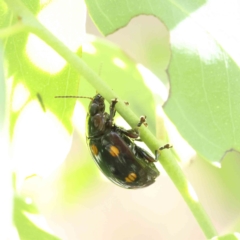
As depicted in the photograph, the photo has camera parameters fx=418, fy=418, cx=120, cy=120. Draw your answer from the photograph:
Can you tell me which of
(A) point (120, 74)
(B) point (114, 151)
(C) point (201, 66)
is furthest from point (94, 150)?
(C) point (201, 66)

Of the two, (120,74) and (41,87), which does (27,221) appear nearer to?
(41,87)

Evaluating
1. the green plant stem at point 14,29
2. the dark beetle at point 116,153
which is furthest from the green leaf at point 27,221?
the green plant stem at point 14,29

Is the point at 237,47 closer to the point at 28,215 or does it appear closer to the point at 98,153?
the point at 98,153

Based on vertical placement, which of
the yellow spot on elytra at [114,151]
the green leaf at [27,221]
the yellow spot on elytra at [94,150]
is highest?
the yellow spot on elytra at [94,150]

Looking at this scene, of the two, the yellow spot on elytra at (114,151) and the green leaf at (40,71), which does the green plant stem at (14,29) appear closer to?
the green leaf at (40,71)

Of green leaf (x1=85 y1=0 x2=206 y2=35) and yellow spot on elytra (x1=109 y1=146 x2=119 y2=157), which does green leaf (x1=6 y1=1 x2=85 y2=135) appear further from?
yellow spot on elytra (x1=109 y1=146 x2=119 y2=157)

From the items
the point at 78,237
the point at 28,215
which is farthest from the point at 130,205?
the point at 28,215

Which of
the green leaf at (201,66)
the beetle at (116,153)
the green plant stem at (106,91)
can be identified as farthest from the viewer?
the beetle at (116,153)

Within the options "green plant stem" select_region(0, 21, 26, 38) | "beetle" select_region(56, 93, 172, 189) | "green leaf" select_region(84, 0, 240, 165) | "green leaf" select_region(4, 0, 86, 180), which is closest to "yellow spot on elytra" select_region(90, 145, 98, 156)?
"beetle" select_region(56, 93, 172, 189)
